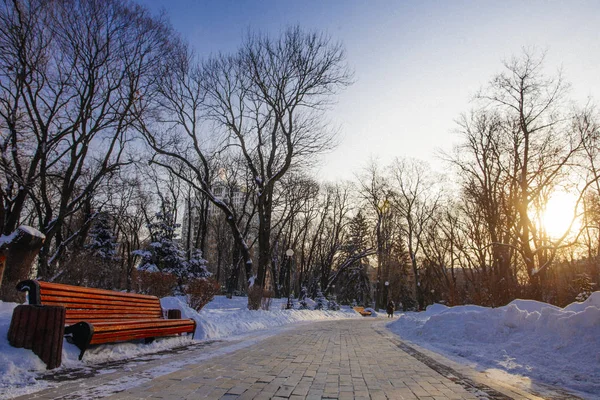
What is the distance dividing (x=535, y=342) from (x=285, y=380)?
15.6 feet

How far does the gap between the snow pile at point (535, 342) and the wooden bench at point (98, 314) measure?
532cm

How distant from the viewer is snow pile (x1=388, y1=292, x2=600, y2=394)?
541cm

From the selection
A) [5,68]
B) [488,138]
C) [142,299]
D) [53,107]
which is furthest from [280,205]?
[142,299]

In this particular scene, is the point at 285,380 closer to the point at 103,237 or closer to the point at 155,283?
the point at 155,283

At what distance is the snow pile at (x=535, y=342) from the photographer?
5.41 metres

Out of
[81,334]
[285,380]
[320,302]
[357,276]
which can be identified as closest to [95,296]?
[81,334]

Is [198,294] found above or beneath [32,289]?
beneath

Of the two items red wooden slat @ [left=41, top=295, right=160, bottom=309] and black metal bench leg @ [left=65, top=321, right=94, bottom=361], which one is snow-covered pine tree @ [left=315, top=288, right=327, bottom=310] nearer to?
red wooden slat @ [left=41, top=295, right=160, bottom=309]

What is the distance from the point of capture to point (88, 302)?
632 cm

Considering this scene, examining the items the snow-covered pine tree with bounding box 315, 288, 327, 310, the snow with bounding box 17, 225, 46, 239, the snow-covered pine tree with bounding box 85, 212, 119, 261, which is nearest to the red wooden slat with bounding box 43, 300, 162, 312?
the snow with bounding box 17, 225, 46, 239

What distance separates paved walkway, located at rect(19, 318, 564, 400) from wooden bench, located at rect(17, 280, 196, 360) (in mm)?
655

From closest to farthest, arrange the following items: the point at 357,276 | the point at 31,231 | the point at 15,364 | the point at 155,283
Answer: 1. the point at 15,364
2. the point at 31,231
3. the point at 155,283
4. the point at 357,276

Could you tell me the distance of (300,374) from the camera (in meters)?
5.27

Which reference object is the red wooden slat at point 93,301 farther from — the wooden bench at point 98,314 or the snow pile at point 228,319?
the snow pile at point 228,319
